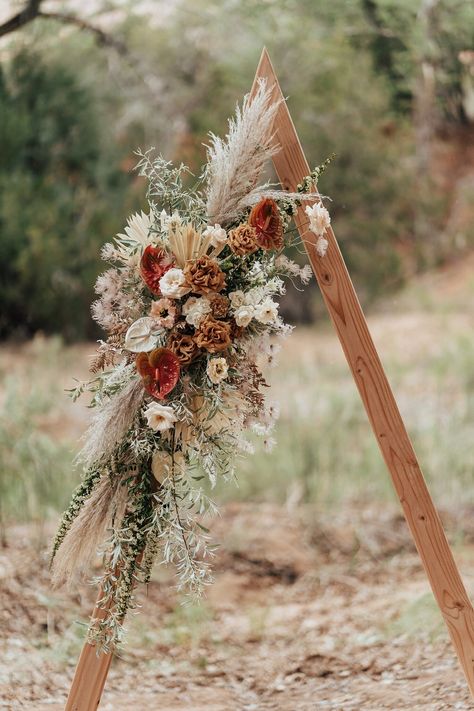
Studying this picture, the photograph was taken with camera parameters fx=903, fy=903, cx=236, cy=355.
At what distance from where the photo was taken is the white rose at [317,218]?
6.56 ft

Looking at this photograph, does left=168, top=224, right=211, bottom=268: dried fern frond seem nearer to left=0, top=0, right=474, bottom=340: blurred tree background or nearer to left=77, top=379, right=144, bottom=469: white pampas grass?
left=77, top=379, right=144, bottom=469: white pampas grass

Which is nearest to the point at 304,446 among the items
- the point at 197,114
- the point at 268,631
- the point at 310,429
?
the point at 310,429

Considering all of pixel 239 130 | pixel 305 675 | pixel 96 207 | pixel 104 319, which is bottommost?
pixel 305 675

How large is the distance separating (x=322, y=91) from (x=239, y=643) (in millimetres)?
9084

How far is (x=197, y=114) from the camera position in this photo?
36.8 feet

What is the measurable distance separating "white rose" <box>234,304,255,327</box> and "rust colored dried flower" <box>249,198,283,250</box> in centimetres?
14

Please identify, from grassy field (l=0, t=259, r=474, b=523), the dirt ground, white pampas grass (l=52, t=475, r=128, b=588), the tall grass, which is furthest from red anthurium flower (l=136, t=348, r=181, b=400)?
the dirt ground

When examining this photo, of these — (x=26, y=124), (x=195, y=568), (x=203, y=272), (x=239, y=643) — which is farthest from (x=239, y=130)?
(x=26, y=124)

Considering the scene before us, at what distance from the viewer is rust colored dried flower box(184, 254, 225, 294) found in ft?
6.29

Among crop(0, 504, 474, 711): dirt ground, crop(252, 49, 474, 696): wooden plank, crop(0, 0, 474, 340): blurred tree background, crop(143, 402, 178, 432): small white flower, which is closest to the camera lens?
crop(143, 402, 178, 432): small white flower

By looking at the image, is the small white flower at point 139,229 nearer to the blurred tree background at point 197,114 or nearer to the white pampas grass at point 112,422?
the white pampas grass at point 112,422

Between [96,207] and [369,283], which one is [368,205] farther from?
[96,207]

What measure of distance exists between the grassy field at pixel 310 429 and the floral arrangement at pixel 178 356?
1.62 feet

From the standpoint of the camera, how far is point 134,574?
1.98m
